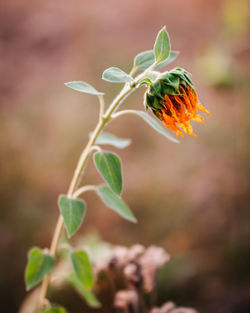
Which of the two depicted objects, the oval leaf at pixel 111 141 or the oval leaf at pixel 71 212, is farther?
the oval leaf at pixel 111 141

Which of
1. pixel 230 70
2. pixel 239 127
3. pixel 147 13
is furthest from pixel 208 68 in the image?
pixel 147 13

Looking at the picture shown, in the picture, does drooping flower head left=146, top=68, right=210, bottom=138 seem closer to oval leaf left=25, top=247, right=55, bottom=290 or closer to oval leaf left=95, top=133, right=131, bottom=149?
oval leaf left=95, top=133, right=131, bottom=149

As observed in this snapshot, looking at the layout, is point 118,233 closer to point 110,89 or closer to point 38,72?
point 110,89

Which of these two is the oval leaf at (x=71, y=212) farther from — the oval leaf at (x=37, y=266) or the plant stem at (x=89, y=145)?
the oval leaf at (x=37, y=266)

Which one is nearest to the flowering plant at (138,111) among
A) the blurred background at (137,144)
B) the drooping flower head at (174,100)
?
the drooping flower head at (174,100)

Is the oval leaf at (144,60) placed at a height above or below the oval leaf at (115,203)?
above

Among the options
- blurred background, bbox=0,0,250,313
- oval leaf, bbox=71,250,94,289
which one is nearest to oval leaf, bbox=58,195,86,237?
oval leaf, bbox=71,250,94,289
